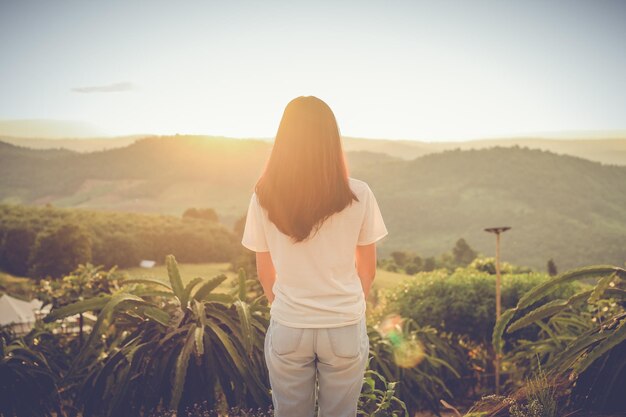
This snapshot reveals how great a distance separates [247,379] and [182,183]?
39178 millimetres

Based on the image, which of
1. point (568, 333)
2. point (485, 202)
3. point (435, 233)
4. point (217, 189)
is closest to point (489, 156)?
point (485, 202)

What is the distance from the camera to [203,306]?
355 centimetres

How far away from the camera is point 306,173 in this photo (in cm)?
200

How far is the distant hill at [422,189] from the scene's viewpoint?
3794 cm

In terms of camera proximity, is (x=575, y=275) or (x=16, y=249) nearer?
(x=575, y=275)

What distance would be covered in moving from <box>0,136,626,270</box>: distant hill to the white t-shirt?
78.9ft

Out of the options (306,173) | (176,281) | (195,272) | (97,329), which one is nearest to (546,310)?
(306,173)

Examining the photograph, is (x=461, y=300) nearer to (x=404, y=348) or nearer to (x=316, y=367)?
(x=404, y=348)

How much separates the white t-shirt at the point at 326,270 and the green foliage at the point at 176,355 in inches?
55.1

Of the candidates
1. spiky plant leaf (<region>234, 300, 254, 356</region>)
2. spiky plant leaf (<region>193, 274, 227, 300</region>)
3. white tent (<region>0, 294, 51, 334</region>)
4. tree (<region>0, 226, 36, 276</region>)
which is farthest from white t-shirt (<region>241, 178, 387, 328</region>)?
tree (<region>0, 226, 36, 276</region>)

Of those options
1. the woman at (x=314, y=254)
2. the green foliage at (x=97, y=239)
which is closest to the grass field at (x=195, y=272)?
the green foliage at (x=97, y=239)

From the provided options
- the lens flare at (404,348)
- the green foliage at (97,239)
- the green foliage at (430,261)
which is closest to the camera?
the lens flare at (404,348)

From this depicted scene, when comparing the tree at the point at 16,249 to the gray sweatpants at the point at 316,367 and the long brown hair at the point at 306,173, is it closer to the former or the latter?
the gray sweatpants at the point at 316,367

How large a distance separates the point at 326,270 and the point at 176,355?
1.76 metres
